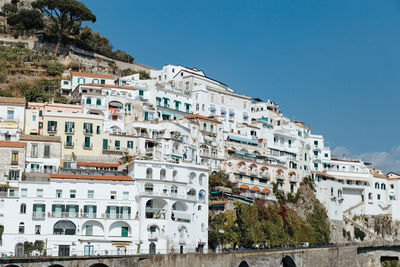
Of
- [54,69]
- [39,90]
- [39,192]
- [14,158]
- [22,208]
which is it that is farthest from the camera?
[54,69]

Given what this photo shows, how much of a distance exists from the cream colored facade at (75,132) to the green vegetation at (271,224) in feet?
47.1

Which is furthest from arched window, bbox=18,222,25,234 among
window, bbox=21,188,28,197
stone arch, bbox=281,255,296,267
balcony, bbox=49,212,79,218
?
stone arch, bbox=281,255,296,267

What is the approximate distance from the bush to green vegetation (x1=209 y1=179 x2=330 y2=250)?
32.1m

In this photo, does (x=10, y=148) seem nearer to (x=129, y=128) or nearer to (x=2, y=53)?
(x=129, y=128)

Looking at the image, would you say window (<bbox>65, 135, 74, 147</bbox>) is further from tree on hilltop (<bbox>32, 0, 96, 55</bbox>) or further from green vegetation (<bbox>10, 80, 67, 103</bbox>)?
tree on hilltop (<bbox>32, 0, 96, 55</bbox>)

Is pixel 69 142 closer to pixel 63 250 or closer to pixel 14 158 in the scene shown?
pixel 14 158

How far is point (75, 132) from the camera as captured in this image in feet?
232

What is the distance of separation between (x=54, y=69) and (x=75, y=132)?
25.6 metres

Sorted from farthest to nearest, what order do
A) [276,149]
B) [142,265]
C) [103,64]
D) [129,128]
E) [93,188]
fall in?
[103,64]
[276,149]
[129,128]
[93,188]
[142,265]

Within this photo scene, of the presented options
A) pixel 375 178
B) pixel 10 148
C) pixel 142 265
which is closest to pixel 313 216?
pixel 375 178

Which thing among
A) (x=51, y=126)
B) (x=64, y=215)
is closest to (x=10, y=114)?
(x=51, y=126)

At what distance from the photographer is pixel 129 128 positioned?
76062 millimetres

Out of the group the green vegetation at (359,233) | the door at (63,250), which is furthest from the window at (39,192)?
the green vegetation at (359,233)

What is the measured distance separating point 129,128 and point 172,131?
509 centimetres
